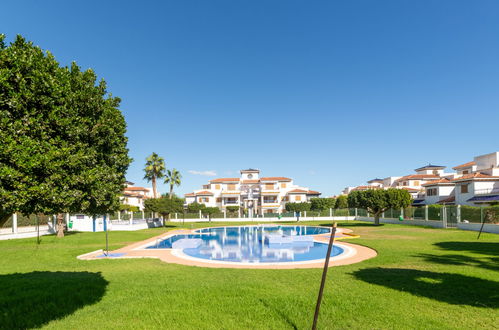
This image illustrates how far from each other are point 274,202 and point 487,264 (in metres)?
56.6

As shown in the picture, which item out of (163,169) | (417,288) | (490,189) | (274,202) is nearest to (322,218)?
(274,202)

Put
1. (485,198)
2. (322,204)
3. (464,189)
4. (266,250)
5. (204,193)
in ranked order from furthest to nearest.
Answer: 1. (204,193)
2. (322,204)
3. (464,189)
4. (485,198)
5. (266,250)

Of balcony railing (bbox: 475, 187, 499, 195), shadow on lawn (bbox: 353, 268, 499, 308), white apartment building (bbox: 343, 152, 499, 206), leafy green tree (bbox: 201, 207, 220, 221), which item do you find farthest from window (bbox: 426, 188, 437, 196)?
shadow on lawn (bbox: 353, 268, 499, 308)

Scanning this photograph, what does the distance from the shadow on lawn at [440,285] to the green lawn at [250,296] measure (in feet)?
0.10

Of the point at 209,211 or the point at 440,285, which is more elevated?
the point at 440,285

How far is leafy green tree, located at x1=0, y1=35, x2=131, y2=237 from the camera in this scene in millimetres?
4840

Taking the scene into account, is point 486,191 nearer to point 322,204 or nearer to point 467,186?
point 467,186

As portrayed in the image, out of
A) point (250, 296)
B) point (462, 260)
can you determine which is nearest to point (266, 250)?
point (462, 260)

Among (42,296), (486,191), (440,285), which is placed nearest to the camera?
(42,296)

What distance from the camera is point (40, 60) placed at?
5.46m

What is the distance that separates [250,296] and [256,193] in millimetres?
60925

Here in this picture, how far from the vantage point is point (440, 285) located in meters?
8.92

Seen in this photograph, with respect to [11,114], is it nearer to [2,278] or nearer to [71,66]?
[71,66]

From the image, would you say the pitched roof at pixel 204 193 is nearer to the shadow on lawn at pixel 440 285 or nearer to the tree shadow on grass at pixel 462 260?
the tree shadow on grass at pixel 462 260
